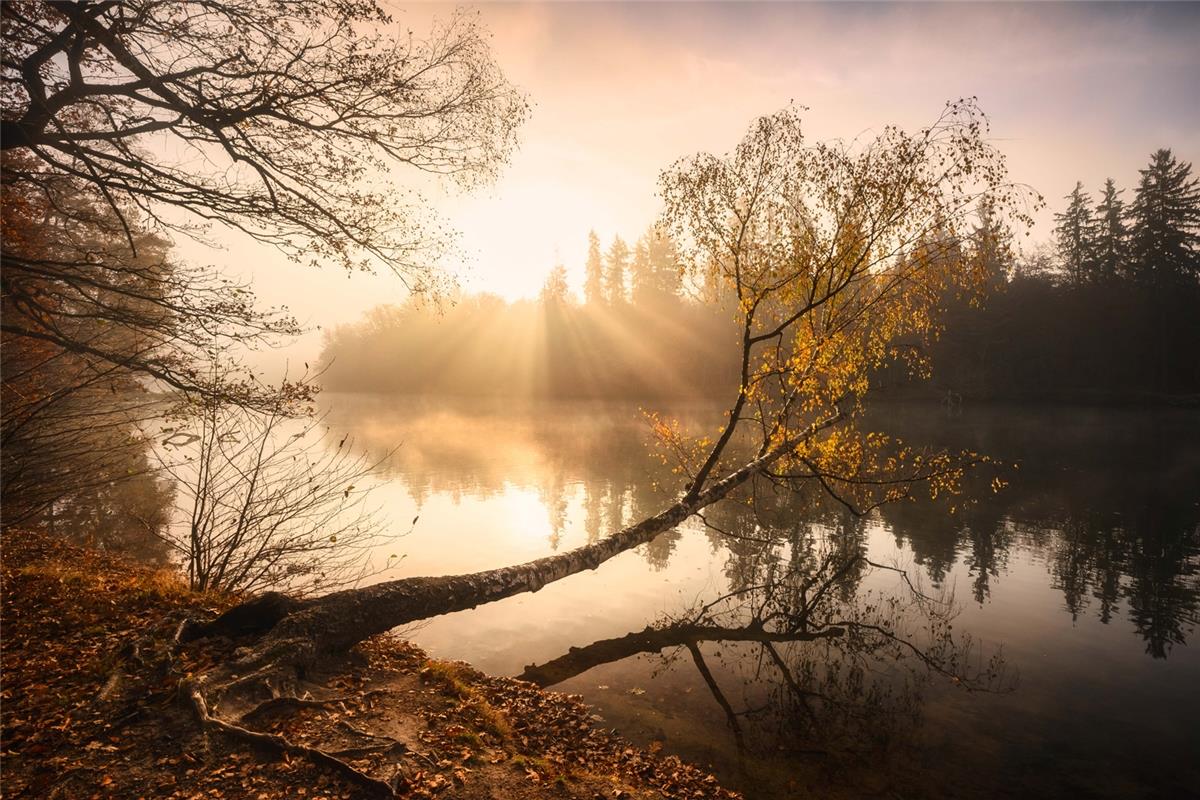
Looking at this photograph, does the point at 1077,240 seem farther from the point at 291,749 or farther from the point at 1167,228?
the point at 291,749

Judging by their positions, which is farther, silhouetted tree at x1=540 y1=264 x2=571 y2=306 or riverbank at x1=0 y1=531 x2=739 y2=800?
silhouetted tree at x1=540 y1=264 x2=571 y2=306

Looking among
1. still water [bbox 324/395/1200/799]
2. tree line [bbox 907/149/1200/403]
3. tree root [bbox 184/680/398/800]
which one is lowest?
still water [bbox 324/395/1200/799]

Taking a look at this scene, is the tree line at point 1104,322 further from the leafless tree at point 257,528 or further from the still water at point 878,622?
the leafless tree at point 257,528

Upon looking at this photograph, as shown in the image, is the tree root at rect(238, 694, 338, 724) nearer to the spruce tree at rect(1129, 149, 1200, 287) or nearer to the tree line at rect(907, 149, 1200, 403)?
the tree line at rect(907, 149, 1200, 403)

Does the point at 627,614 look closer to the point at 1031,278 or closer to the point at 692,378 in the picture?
the point at 692,378

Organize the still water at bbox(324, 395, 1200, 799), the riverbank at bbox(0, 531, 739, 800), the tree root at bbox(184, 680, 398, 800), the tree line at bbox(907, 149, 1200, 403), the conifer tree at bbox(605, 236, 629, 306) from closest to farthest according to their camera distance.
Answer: the riverbank at bbox(0, 531, 739, 800) < the tree root at bbox(184, 680, 398, 800) < the still water at bbox(324, 395, 1200, 799) < the tree line at bbox(907, 149, 1200, 403) < the conifer tree at bbox(605, 236, 629, 306)

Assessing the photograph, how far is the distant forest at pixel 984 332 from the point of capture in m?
60.0

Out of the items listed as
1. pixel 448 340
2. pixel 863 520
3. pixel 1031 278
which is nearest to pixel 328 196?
pixel 863 520

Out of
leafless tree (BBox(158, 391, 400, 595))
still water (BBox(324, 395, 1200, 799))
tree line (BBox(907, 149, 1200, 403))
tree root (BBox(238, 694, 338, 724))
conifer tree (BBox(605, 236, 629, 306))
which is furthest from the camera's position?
conifer tree (BBox(605, 236, 629, 306))

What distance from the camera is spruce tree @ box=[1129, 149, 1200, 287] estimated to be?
5991 centimetres

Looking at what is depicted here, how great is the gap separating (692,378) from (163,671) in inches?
2930

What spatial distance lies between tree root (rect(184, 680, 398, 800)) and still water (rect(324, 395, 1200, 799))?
4.52 metres

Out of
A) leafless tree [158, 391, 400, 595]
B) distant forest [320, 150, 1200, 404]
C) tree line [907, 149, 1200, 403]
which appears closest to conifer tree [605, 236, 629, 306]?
distant forest [320, 150, 1200, 404]

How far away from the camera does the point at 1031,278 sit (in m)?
70.4
